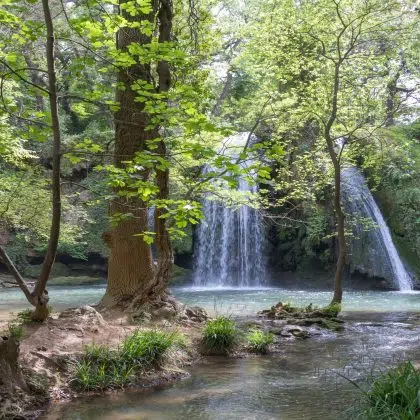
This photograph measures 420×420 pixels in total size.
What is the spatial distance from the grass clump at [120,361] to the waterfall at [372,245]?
1458 centimetres

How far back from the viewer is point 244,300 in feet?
51.8

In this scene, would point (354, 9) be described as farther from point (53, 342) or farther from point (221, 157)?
point (53, 342)

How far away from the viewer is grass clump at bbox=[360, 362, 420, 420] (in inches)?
143

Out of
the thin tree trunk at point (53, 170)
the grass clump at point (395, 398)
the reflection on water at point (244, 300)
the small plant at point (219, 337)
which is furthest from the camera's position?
the reflection on water at point (244, 300)

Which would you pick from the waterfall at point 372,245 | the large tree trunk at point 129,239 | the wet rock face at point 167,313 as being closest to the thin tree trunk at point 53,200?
the wet rock face at point 167,313

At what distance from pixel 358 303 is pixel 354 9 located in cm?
845

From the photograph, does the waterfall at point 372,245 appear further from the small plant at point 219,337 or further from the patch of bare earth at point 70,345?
the small plant at point 219,337

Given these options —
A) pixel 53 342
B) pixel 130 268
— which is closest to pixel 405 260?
pixel 130 268

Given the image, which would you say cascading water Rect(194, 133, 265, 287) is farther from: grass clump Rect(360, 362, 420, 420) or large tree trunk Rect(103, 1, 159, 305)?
grass clump Rect(360, 362, 420, 420)

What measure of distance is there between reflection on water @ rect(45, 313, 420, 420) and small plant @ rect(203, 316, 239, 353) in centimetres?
27

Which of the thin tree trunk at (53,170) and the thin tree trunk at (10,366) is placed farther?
the thin tree trunk at (10,366)

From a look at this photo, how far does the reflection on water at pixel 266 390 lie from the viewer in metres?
4.92

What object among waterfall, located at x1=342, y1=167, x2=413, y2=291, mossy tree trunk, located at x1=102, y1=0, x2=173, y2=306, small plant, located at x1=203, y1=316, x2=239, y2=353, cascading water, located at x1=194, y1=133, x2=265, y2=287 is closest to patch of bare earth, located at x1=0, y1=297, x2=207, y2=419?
small plant, located at x1=203, y1=316, x2=239, y2=353

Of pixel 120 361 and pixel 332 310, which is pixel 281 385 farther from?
pixel 332 310
